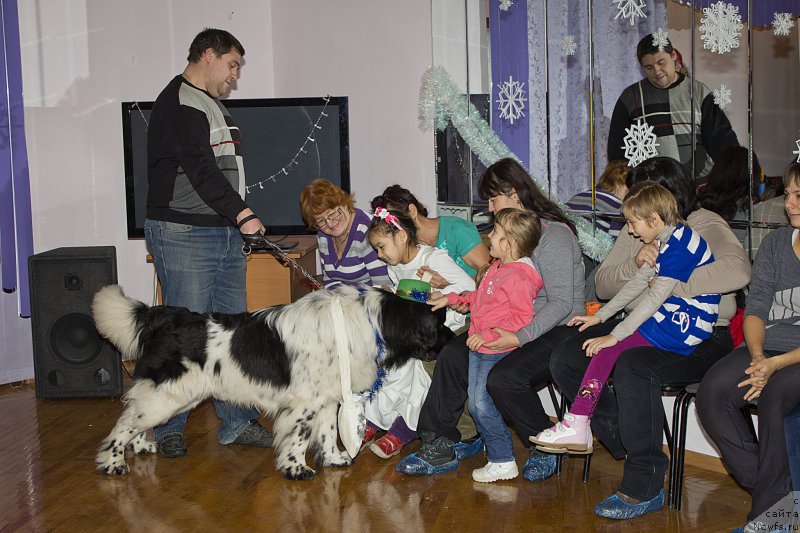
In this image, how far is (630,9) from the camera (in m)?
3.65

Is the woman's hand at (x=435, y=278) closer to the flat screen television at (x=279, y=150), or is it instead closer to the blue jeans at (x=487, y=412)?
the blue jeans at (x=487, y=412)

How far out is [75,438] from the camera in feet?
13.4

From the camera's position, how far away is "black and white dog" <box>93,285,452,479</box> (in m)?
3.46

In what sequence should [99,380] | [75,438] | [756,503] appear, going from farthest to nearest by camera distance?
1. [99,380]
2. [75,438]
3. [756,503]

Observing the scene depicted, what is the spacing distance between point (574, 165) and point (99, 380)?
275 cm

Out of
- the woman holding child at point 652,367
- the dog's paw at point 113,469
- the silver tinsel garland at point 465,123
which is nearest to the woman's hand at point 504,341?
the woman holding child at point 652,367

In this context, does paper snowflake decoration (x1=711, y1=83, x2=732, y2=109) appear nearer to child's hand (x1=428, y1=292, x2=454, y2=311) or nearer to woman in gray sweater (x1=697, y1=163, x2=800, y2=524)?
woman in gray sweater (x1=697, y1=163, x2=800, y2=524)

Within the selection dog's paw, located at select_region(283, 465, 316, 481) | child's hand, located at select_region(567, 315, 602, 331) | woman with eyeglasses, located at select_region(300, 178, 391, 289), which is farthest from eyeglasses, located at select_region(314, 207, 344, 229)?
child's hand, located at select_region(567, 315, 602, 331)

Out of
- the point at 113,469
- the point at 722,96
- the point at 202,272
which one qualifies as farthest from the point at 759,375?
the point at 113,469

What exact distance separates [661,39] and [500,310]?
1303 millimetres

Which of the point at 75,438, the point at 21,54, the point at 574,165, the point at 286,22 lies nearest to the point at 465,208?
the point at 574,165

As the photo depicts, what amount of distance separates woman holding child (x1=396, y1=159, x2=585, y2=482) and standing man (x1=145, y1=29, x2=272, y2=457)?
2.72ft

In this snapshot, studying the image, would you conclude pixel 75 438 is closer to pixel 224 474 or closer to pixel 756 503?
pixel 224 474

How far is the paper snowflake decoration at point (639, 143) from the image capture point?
3.62m
